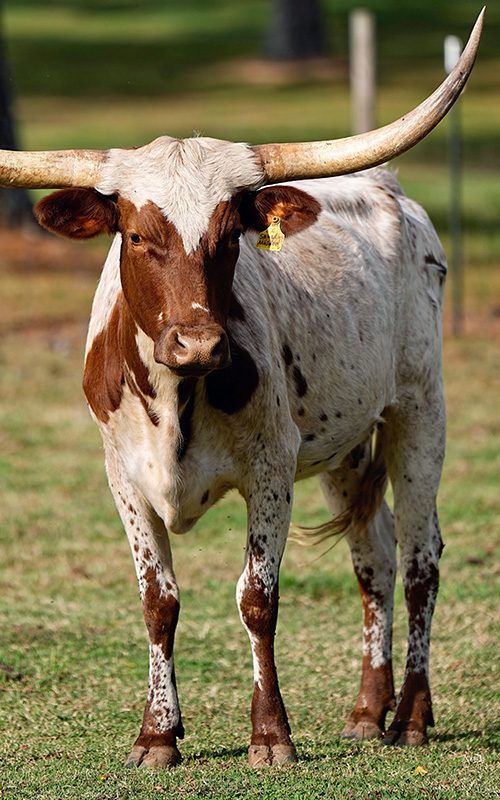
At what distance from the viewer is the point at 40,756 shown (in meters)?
5.89

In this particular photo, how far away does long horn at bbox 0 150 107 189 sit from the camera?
5.45m

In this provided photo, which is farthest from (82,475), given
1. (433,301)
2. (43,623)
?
(433,301)

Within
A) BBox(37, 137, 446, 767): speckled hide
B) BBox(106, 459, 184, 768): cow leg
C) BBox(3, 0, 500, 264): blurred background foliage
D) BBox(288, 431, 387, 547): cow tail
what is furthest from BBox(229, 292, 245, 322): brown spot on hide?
BBox(3, 0, 500, 264): blurred background foliage

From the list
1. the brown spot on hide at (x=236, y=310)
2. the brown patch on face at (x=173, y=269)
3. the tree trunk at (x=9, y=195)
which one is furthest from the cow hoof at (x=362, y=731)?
the tree trunk at (x=9, y=195)

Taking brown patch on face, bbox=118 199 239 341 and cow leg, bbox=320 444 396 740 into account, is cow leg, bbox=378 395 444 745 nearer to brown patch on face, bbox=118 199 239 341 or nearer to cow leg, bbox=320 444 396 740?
cow leg, bbox=320 444 396 740

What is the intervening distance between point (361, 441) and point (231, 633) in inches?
65.7

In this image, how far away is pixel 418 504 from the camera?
22.4ft

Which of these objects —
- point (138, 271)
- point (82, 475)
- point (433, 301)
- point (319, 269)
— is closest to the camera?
point (138, 271)

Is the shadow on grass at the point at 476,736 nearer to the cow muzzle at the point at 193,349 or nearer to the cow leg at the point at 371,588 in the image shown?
the cow leg at the point at 371,588

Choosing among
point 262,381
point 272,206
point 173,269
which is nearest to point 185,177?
point 173,269

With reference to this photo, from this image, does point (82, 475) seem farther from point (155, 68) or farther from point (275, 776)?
point (155, 68)

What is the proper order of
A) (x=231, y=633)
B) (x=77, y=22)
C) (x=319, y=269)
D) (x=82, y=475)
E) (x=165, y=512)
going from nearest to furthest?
(x=165, y=512) < (x=319, y=269) < (x=231, y=633) < (x=82, y=475) < (x=77, y=22)

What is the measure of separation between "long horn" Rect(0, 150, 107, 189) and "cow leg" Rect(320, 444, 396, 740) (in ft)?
7.62

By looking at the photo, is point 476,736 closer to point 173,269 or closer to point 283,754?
point 283,754
